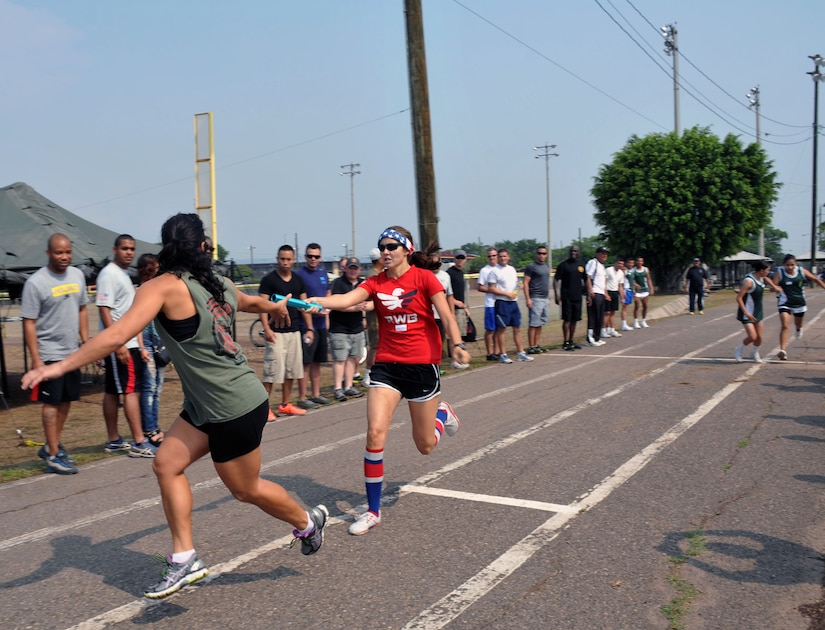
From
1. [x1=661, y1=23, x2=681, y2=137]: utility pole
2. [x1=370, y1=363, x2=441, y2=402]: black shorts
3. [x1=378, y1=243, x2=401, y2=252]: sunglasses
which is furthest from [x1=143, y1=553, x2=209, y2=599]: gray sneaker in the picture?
[x1=661, y1=23, x2=681, y2=137]: utility pole

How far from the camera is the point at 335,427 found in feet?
29.0

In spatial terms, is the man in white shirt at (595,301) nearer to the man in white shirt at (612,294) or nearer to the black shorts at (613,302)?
the black shorts at (613,302)

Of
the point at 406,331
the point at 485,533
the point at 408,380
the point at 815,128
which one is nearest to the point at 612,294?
the point at 406,331

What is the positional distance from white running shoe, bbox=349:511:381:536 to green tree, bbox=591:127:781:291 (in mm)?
42086

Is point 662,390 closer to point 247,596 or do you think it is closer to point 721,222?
point 247,596

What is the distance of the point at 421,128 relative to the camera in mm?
14578

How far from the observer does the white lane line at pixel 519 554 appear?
386 centimetres

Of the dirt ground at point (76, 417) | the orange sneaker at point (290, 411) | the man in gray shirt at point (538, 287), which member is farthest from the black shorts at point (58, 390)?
Answer: the man in gray shirt at point (538, 287)

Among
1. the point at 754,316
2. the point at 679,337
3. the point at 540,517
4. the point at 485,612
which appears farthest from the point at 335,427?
the point at 679,337

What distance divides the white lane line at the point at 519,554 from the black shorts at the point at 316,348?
4.67 m

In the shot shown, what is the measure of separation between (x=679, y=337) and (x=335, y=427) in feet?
39.3

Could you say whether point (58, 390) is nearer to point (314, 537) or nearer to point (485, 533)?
point (314, 537)

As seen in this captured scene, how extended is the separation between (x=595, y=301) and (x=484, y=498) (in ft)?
39.3

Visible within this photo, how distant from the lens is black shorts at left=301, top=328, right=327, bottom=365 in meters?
10.4
